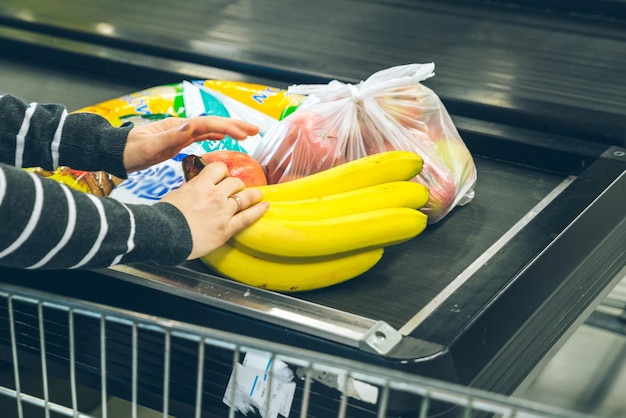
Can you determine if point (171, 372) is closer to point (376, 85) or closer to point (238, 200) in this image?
point (238, 200)

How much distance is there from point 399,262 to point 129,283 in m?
0.43

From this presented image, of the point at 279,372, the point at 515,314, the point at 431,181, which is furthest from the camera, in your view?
the point at 431,181

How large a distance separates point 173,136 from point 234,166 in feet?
0.38

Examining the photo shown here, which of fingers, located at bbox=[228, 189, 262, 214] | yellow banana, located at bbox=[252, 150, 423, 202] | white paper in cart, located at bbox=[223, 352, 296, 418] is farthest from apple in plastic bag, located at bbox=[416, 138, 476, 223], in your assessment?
white paper in cart, located at bbox=[223, 352, 296, 418]

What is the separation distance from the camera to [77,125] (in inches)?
54.5

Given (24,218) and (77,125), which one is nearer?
(24,218)

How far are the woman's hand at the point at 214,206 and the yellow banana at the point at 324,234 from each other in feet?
0.09

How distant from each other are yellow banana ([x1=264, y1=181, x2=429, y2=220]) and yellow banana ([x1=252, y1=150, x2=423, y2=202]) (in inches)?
0.8

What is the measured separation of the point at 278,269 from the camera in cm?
126

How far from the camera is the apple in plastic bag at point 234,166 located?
1.36 metres

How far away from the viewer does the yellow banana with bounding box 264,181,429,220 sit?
49.8 inches

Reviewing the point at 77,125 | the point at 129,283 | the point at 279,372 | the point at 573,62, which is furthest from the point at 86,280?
the point at 573,62

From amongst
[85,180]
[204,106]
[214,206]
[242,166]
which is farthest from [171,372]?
[204,106]

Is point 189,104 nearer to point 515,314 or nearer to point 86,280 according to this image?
point 86,280
